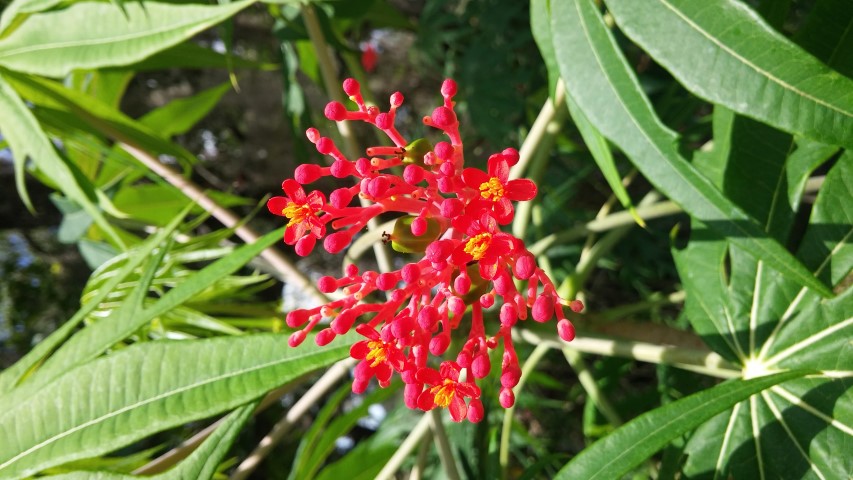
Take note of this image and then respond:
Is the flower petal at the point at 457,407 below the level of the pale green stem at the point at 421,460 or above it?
above

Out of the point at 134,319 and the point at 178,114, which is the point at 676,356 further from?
the point at 178,114

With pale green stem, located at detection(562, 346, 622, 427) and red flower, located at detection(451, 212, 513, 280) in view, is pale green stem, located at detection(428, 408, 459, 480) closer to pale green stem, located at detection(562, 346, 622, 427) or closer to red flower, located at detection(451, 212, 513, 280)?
pale green stem, located at detection(562, 346, 622, 427)

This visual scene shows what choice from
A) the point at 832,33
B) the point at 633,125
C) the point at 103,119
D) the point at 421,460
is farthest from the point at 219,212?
the point at 832,33

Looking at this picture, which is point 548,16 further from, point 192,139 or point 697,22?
point 192,139

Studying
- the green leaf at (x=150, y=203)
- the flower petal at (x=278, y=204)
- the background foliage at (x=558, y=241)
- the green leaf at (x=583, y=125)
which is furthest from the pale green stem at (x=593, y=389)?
the green leaf at (x=150, y=203)

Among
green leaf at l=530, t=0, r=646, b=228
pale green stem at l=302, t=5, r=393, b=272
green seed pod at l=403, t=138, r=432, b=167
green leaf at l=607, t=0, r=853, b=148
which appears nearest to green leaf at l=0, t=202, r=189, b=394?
pale green stem at l=302, t=5, r=393, b=272

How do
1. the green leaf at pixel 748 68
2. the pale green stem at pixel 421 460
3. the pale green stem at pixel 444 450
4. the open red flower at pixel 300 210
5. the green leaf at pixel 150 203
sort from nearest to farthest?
the green leaf at pixel 748 68, the open red flower at pixel 300 210, the pale green stem at pixel 444 450, the pale green stem at pixel 421 460, the green leaf at pixel 150 203

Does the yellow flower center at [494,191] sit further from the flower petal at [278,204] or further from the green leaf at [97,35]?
the green leaf at [97,35]
